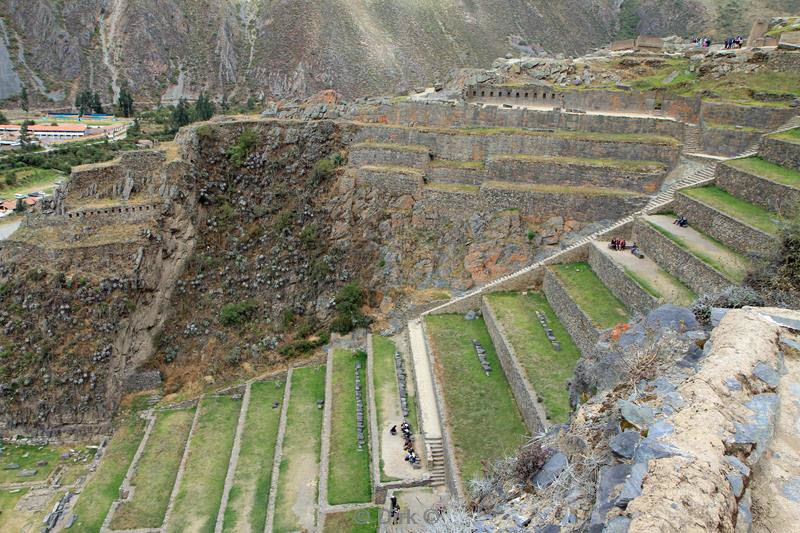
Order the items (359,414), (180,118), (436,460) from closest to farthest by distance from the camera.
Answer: (436,460), (359,414), (180,118)

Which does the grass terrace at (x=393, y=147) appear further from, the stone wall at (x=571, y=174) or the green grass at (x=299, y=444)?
the green grass at (x=299, y=444)

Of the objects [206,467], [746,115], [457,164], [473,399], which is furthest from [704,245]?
[206,467]

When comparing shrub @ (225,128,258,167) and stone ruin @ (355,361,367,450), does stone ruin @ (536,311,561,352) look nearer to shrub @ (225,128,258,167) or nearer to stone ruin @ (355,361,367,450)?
stone ruin @ (355,361,367,450)

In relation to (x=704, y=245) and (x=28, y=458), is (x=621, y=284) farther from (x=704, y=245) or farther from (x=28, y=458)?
(x=28, y=458)

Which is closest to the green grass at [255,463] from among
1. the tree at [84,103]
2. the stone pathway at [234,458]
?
the stone pathway at [234,458]

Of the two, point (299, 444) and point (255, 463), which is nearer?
point (255, 463)

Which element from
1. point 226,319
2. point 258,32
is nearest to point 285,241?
point 226,319
